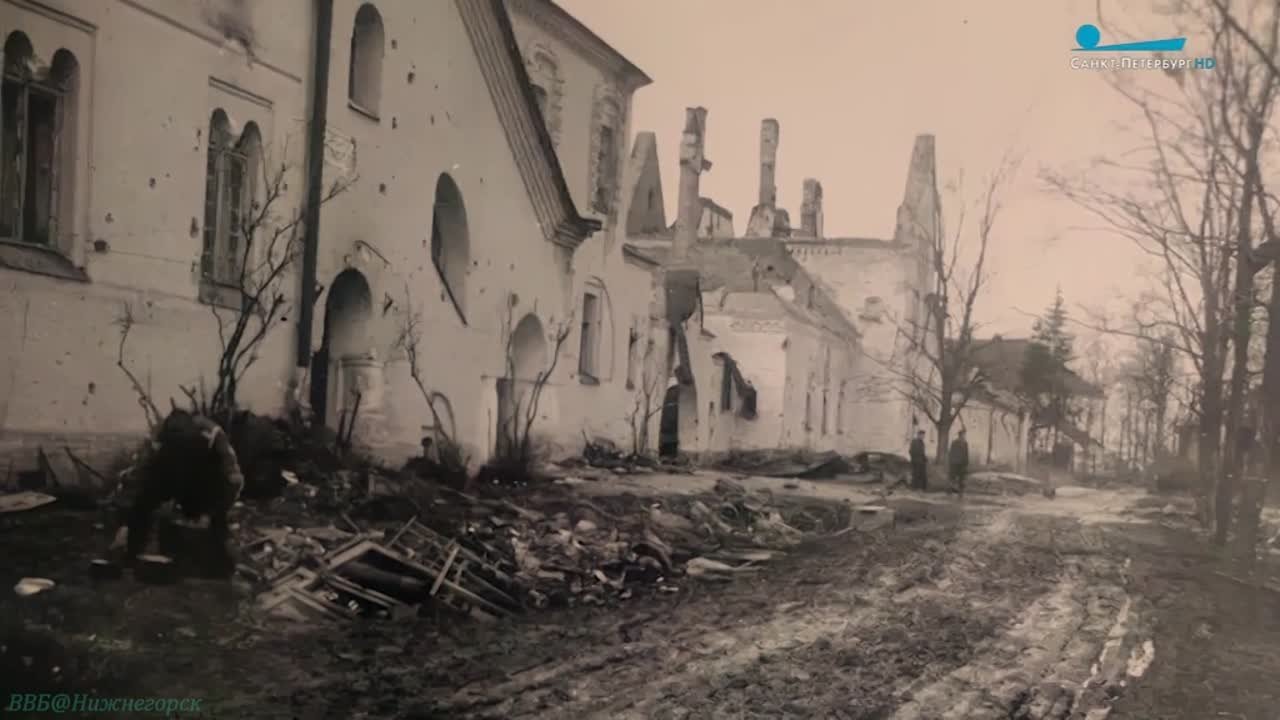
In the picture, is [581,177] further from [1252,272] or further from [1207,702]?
[1207,702]

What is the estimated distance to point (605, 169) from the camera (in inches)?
907

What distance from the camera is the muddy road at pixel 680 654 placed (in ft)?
22.1

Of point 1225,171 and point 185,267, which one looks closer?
point 185,267

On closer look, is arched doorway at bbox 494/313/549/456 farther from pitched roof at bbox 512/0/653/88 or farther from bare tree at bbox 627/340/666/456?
pitched roof at bbox 512/0/653/88

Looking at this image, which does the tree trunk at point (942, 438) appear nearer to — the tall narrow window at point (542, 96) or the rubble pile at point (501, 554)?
the tall narrow window at point (542, 96)

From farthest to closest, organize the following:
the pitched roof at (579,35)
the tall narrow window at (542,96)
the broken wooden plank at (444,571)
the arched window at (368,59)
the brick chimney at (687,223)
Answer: the brick chimney at (687,223) → the tall narrow window at (542,96) → the pitched roof at (579,35) → the arched window at (368,59) → the broken wooden plank at (444,571)

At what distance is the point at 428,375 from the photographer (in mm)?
16141

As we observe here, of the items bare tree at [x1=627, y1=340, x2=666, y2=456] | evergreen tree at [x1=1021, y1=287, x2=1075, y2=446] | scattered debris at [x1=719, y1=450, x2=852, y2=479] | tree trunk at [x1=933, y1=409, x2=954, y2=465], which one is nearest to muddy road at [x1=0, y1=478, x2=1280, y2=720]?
bare tree at [x1=627, y1=340, x2=666, y2=456]

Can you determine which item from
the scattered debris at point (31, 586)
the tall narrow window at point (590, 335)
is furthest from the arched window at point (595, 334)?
the scattered debris at point (31, 586)

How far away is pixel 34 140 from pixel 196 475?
2791 mm

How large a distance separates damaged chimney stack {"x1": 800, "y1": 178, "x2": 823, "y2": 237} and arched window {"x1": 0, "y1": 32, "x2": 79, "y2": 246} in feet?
119

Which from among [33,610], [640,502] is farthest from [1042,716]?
[640,502]

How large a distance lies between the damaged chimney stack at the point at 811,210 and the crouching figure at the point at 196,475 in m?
36.4

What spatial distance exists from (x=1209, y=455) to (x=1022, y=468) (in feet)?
103
